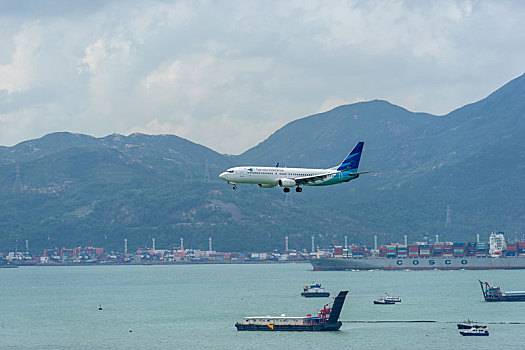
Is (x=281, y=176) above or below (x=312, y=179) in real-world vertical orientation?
above

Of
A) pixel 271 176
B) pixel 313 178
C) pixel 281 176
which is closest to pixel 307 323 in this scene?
pixel 271 176

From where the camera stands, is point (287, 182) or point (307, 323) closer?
point (287, 182)

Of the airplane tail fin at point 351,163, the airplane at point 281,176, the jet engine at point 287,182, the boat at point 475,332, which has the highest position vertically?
the airplane tail fin at point 351,163

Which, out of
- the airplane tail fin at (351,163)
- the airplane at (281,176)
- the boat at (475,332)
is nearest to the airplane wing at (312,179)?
the airplane at (281,176)

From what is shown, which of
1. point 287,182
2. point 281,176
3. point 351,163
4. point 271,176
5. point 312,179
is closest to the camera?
point 312,179

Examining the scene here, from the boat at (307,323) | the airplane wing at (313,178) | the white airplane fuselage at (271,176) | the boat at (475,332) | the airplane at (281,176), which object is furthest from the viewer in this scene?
the boat at (307,323)

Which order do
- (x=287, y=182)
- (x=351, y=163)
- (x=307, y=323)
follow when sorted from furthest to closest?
(x=307, y=323) → (x=351, y=163) → (x=287, y=182)

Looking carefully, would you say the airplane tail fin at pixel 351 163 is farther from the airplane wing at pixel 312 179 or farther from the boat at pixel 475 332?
the boat at pixel 475 332

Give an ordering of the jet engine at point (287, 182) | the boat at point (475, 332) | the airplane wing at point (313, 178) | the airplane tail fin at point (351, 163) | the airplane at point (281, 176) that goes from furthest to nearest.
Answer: the boat at point (475, 332)
the airplane tail fin at point (351, 163)
the airplane at point (281, 176)
the jet engine at point (287, 182)
the airplane wing at point (313, 178)

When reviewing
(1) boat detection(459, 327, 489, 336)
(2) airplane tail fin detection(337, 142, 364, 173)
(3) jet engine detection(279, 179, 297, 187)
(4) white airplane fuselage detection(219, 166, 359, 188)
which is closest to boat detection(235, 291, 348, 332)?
(1) boat detection(459, 327, 489, 336)

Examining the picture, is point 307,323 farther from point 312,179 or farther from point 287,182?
point 312,179

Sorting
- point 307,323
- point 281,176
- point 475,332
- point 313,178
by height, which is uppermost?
point 281,176

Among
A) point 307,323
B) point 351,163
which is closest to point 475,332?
point 307,323

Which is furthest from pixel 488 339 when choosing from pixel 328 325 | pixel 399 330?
pixel 328 325
